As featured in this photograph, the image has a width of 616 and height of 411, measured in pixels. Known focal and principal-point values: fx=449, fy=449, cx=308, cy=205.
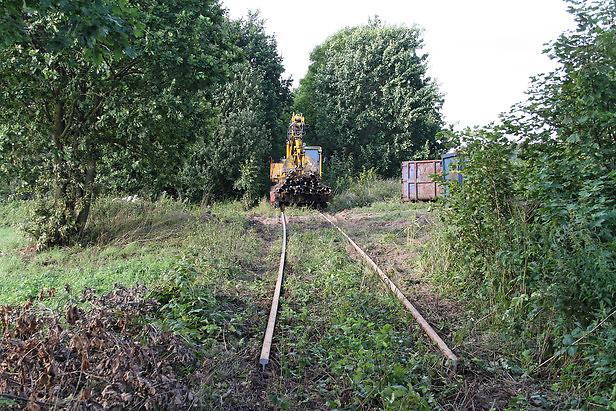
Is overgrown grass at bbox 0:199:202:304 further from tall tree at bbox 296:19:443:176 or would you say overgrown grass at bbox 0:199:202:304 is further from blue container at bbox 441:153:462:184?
tall tree at bbox 296:19:443:176

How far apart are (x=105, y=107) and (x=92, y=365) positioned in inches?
337

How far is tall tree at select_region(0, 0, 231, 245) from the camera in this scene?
1002 centimetres

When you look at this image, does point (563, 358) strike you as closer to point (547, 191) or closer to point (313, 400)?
point (547, 191)

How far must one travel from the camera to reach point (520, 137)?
564 cm

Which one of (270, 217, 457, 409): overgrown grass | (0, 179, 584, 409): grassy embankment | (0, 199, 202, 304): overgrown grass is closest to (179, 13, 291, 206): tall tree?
(0, 199, 202, 304): overgrown grass

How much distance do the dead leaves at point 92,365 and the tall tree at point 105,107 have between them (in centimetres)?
713

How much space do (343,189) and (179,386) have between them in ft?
89.3

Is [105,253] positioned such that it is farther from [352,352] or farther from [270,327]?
[352,352]

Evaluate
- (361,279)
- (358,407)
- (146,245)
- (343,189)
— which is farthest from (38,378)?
(343,189)

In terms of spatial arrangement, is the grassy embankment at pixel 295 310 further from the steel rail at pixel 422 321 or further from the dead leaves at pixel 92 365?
the dead leaves at pixel 92 365

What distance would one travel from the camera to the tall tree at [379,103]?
3484cm

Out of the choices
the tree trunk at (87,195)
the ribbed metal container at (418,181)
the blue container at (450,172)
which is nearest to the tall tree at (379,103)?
the ribbed metal container at (418,181)

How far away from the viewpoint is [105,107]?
10.4 meters

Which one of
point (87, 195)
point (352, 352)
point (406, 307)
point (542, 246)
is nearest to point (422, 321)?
point (406, 307)
